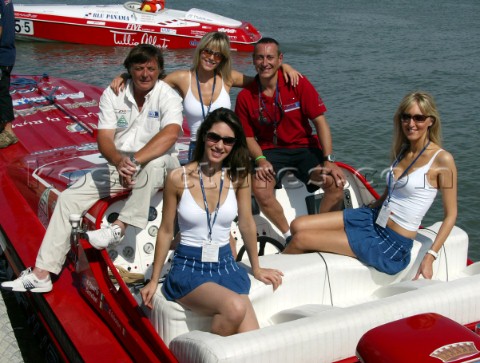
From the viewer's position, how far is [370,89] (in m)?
11.9

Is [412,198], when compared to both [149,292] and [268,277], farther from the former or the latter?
[149,292]

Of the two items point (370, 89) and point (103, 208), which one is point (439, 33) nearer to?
point (370, 89)

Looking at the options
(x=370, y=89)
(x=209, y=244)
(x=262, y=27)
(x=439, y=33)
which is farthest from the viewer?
(x=262, y=27)

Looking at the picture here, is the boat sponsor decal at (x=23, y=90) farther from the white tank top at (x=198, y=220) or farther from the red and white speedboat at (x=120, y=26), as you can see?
the red and white speedboat at (x=120, y=26)

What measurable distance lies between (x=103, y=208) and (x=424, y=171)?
1822mm

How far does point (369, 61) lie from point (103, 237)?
11.4m

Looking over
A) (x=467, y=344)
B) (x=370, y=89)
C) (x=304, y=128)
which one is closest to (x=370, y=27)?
(x=370, y=89)

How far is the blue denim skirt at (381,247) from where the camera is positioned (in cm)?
373

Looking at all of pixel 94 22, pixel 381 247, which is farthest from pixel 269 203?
pixel 94 22

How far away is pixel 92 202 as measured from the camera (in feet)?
13.4

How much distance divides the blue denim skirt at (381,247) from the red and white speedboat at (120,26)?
44.8 feet

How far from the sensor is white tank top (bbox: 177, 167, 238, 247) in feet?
10.7

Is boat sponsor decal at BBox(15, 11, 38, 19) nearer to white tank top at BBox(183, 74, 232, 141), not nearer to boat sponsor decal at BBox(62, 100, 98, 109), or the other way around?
boat sponsor decal at BBox(62, 100, 98, 109)

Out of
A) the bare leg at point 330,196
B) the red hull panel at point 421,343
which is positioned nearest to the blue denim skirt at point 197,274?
the red hull panel at point 421,343
